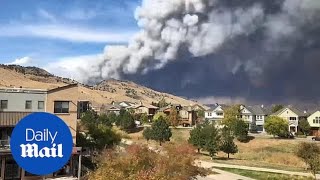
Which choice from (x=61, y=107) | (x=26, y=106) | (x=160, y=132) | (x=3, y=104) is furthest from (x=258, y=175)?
(x=160, y=132)

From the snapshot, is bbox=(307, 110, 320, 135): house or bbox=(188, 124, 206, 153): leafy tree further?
bbox=(307, 110, 320, 135): house

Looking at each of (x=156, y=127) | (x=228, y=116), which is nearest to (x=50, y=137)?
(x=156, y=127)

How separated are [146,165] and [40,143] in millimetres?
23919

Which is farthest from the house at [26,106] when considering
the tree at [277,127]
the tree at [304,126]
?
the tree at [304,126]

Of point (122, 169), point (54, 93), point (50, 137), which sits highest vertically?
point (54, 93)

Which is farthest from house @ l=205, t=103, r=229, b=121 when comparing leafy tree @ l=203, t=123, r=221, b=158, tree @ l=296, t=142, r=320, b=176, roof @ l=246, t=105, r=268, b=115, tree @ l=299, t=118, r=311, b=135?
tree @ l=296, t=142, r=320, b=176

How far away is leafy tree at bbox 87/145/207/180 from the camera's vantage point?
2267 cm

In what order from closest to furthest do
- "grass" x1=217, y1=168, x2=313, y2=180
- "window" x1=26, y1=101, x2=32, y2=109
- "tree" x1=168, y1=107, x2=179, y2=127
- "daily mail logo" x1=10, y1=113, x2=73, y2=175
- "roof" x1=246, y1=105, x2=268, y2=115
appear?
"daily mail logo" x1=10, y1=113, x2=73, y2=175
"window" x1=26, y1=101, x2=32, y2=109
"grass" x1=217, y1=168, x2=313, y2=180
"tree" x1=168, y1=107, x2=179, y2=127
"roof" x1=246, y1=105, x2=268, y2=115

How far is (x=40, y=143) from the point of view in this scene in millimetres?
7512

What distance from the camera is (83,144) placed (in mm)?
58000

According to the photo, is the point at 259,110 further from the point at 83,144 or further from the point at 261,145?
the point at 83,144

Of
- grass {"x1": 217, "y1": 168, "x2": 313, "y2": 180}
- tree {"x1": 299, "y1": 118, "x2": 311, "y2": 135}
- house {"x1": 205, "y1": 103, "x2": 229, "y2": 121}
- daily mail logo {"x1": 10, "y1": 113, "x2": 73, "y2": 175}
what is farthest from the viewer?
house {"x1": 205, "y1": 103, "x2": 229, "y2": 121}

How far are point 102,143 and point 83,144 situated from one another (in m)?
4.01

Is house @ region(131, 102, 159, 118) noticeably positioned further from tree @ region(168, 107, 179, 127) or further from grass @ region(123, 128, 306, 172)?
grass @ region(123, 128, 306, 172)
